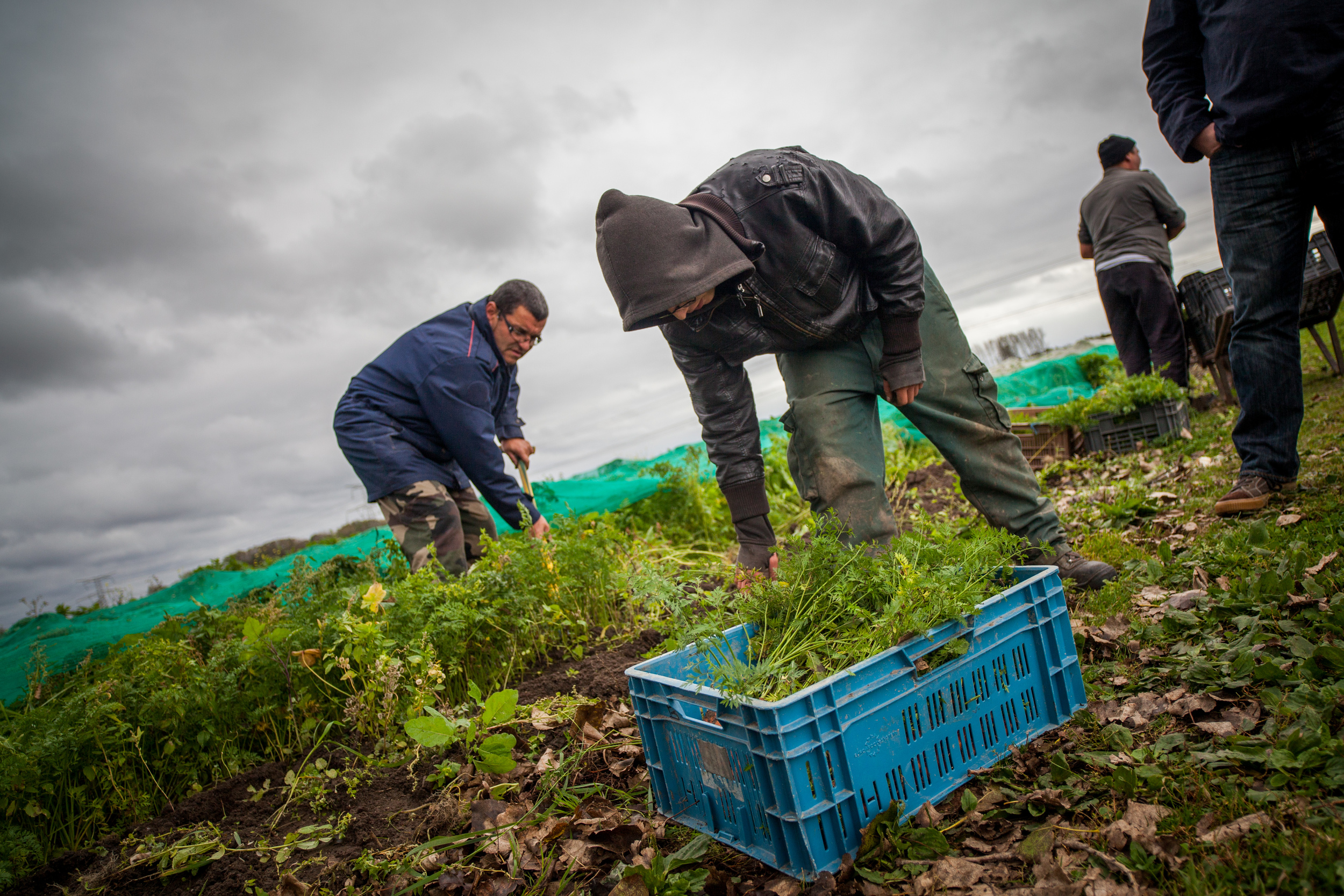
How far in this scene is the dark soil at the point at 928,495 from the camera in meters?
5.00

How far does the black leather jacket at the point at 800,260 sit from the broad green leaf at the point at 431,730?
4.73ft

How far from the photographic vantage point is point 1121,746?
171cm

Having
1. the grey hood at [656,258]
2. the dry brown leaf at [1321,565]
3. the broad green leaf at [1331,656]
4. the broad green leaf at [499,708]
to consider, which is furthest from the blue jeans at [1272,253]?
the broad green leaf at [499,708]

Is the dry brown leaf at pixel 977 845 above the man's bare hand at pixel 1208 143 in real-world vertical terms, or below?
below

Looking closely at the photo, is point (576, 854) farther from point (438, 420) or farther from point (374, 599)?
point (438, 420)

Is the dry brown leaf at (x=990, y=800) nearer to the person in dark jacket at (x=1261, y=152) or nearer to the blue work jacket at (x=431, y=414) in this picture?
the person in dark jacket at (x=1261, y=152)

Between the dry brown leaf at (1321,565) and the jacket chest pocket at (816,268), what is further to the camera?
the jacket chest pocket at (816,268)

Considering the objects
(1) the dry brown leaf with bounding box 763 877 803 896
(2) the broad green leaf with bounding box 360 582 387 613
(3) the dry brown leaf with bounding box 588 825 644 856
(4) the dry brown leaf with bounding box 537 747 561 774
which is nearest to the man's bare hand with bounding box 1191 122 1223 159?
(1) the dry brown leaf with bounding box 763 877 803 896

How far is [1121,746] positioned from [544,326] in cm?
382

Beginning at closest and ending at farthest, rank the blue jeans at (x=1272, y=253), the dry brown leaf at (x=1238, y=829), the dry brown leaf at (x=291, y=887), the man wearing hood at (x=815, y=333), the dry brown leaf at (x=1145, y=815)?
the dry brown leaf at (x=1238, y=829) < the dry brown leaf at (x=1145, y=815) < the dry brown leaf at (x=291, y=887) < the man wearing hood at (x=815, y=333) < the blue jeans at (x=1272, y=253)

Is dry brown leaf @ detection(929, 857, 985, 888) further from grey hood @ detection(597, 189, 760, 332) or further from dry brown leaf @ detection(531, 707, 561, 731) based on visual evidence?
grey hood @ detection(597, 189, 760, 332)

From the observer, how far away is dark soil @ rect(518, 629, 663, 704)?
2.74m

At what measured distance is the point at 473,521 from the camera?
203 inches

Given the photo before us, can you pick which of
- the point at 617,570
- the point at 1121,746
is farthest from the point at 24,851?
the point at 1121,746
